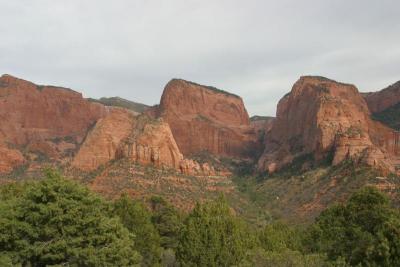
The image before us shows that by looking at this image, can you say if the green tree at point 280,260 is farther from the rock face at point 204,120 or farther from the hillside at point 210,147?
the rock face at point 204,120

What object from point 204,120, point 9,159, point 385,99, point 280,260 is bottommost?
point 280,260

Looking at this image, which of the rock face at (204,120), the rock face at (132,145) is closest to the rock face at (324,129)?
the rock face at (204,120)

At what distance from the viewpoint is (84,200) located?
21734 millimetres

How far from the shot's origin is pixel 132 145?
95.0 metres

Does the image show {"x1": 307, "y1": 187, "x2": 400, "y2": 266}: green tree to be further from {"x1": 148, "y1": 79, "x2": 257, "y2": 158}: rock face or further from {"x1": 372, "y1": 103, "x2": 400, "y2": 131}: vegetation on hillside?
{"x1": 148, "y1": 79, "x2": 257, "y2": 158}: rock face

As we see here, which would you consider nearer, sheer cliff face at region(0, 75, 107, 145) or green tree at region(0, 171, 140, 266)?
green tree at region(0, 171, 140, 266)

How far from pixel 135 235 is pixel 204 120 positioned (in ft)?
418

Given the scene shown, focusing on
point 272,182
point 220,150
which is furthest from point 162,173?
point 220,150

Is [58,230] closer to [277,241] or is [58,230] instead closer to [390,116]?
[277,241]

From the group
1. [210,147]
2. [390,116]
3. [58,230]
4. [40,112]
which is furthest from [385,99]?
[58,230]

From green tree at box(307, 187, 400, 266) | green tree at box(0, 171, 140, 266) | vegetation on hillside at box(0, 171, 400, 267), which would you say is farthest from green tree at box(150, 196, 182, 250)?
green tree at box(0, 171, 140, 266)

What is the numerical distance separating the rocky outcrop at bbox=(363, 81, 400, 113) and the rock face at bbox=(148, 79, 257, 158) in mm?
36097

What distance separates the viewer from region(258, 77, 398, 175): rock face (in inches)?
3634

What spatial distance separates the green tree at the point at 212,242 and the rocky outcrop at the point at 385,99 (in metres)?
120
